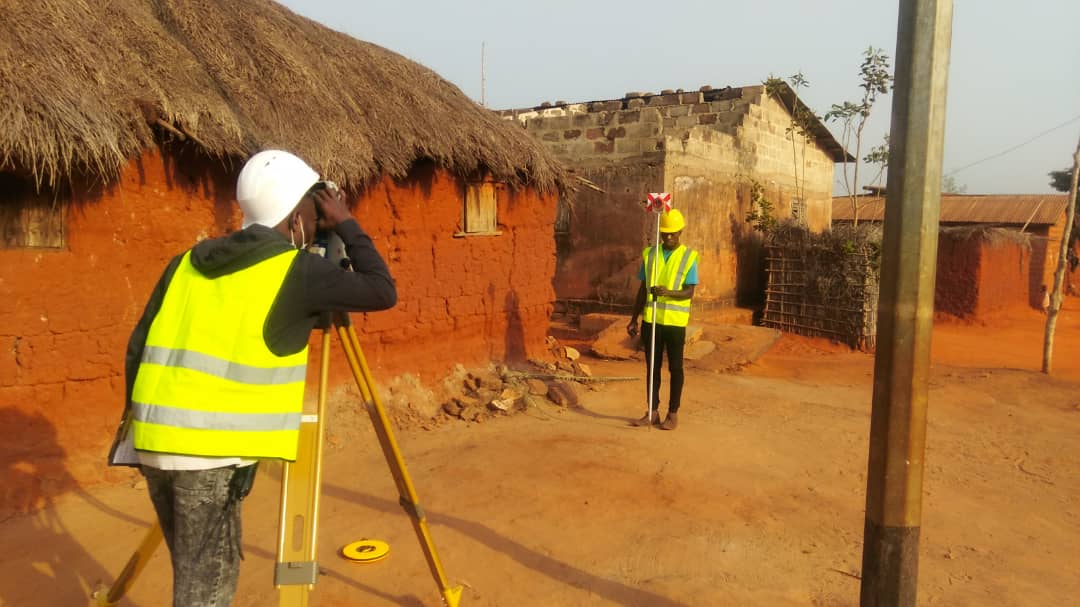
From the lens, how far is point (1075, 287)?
1941 centimetres

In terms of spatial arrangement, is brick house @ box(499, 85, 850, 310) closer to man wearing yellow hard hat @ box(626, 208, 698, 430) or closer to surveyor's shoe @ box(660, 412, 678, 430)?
man wearing yellow hard hat @ box(626, 208, 698, 430)

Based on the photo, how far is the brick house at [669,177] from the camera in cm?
1143

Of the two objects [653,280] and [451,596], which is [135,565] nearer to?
[451,596]

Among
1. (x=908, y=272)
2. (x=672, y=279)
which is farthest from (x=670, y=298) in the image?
(x=908, y=272)

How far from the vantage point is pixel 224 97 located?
5289 mm

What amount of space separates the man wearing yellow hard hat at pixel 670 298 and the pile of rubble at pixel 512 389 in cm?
112

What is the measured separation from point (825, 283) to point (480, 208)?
6980mm

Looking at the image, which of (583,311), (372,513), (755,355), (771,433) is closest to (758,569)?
(372,513)

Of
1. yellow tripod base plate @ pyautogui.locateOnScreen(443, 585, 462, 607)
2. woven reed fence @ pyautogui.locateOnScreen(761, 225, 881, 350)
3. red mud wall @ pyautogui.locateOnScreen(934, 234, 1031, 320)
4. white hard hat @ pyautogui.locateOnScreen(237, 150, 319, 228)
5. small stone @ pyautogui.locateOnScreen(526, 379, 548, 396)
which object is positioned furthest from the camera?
red mud wall @ pyautogui.locateOnScreen(934, 234, 1031, 320)

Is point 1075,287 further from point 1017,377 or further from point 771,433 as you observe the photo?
point 771,433

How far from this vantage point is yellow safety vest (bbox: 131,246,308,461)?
1.94m

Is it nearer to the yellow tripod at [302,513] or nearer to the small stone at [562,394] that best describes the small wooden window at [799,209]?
the small stone at [562,394]

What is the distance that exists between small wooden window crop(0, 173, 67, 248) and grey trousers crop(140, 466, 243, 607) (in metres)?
3.08

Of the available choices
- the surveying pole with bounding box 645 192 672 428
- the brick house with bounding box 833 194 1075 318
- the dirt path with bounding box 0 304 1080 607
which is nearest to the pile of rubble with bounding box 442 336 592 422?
the dirt path with bounding box 0 304 1080 607
